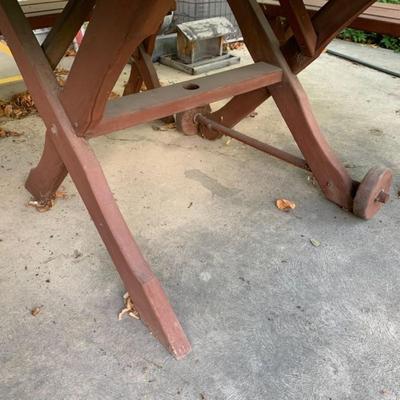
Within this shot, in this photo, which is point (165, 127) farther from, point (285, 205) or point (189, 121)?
point (285, 205)

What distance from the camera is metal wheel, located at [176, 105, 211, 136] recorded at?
2.32m

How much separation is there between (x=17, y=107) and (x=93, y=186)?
Result: 1804 millimetres

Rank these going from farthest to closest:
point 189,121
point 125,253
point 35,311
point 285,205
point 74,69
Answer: point 189,121 → point 285,205 → point 35,311 → point 125,253 → point 74,69

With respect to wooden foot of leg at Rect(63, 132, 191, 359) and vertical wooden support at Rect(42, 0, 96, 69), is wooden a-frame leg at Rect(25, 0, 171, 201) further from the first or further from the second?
wooden foot of leg at Rect(63, 132, 191, 359)

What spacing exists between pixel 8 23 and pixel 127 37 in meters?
0.63

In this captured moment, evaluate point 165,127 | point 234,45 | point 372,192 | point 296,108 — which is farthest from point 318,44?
point 234,45

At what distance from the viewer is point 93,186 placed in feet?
Answer: 4.09

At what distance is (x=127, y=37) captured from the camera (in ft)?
2.96

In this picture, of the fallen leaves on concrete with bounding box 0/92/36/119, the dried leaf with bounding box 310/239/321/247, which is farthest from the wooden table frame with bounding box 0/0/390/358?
the fallen leaves on concrete with bounding box 0/92/36/119

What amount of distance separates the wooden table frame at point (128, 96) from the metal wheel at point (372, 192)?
0.27 ft

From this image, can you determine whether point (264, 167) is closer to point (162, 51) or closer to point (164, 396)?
point (164, 396)

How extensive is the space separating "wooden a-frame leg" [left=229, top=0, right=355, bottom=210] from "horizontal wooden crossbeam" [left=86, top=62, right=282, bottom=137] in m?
0.06

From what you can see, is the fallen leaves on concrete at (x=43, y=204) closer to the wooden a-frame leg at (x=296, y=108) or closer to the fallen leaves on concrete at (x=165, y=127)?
the fallen leaves on concrete at (x=165, y=127)

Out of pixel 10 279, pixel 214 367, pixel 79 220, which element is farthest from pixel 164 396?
pixel 79 220
